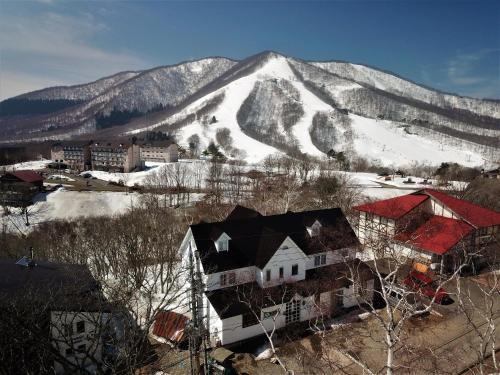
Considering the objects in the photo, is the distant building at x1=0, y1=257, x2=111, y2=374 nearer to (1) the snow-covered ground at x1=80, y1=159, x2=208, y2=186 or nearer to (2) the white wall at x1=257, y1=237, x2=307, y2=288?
(2) the white wall at x1=257, y1=237, x2=307, y2=288

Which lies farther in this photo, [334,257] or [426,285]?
[334,257]

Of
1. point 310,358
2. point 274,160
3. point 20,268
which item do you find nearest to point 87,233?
point 20,268

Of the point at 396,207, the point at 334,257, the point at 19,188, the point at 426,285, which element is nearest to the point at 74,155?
the point at 19,188

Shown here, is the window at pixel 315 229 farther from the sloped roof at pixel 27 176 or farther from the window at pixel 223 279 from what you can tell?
the sloped roof at pixel 27 176

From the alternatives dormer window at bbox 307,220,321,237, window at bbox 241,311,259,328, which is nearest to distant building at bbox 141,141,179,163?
dormer window at bbox 307,220,321,237

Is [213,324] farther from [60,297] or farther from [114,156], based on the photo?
[114,156]

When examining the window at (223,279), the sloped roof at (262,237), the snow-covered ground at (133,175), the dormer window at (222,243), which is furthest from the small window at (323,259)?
the snow-covered ground at (133,175)
